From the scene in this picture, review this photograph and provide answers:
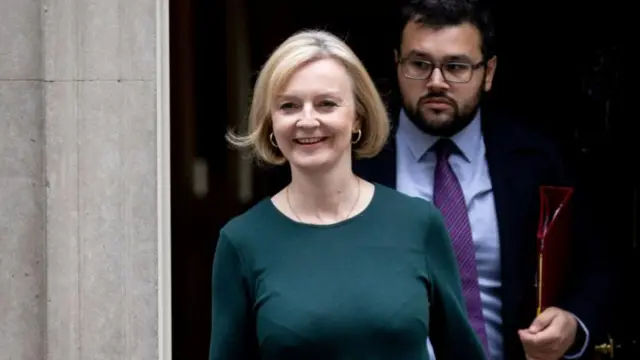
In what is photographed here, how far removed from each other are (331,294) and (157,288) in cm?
207

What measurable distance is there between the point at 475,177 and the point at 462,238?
285 mm

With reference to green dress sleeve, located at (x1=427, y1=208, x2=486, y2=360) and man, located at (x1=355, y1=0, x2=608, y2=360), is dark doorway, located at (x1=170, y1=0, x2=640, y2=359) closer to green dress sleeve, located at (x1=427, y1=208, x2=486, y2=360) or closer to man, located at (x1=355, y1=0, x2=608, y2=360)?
man, located at (x1=355, y1=0, x2=608, y2=360)

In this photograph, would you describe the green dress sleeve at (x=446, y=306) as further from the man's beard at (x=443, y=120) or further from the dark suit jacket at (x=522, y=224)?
the man's beard at (x=443, y=120)

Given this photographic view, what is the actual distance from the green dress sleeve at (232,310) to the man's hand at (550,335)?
53.2 inches

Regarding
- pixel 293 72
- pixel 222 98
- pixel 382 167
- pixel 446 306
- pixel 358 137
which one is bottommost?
pixel 446 306

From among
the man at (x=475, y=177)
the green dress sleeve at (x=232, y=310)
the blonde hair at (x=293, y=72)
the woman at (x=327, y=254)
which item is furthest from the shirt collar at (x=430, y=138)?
the green dress sleeve at (x=232, y=310)

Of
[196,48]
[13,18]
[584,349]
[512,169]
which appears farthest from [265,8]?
[584,349]

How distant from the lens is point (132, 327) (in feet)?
15.1

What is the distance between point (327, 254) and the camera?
106 inches

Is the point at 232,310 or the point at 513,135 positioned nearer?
the point at 232,310

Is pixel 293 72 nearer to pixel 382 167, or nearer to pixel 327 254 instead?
pixel 327 254

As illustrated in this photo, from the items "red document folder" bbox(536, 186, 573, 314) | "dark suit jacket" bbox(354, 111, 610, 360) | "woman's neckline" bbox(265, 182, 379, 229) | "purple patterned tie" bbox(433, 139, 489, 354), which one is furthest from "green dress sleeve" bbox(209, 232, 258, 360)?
"red document folder" bbox(536, 186, 573, 314)

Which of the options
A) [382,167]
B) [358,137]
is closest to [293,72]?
[358,137]

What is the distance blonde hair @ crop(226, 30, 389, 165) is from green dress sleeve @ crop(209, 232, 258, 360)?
→ 0.33m
